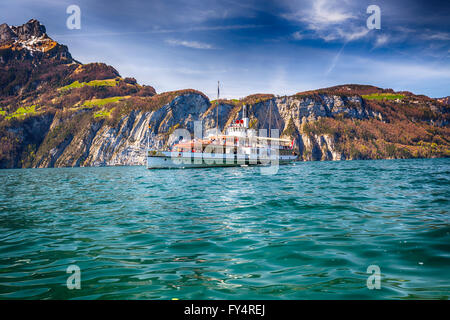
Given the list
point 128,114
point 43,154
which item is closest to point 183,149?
point 128,114

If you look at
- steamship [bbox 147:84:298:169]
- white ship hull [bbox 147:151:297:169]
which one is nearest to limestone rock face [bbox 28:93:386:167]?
steamship [bbox 147:84:298:169]

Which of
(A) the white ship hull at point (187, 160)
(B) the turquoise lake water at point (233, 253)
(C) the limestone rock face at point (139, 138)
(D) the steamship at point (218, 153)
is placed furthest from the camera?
(C) the limestone rock face at point (139, 138)

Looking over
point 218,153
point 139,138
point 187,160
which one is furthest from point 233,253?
point 139,138

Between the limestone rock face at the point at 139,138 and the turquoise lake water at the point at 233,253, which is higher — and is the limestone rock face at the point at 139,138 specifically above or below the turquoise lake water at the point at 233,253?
above

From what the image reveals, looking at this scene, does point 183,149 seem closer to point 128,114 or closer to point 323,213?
point 323,213

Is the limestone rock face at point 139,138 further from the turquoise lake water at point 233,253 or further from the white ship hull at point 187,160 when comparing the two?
the turquoise lake water at point 233,253

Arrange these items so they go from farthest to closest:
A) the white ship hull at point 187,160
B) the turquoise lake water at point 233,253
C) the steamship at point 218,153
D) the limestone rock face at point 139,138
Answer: the limestone rock face at point 139,138 → the steamship at point 218,153 → the white ship hull at point 187,160 → the turquoise lake water at point 233,253

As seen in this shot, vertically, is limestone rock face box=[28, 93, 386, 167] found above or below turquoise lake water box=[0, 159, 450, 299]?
above

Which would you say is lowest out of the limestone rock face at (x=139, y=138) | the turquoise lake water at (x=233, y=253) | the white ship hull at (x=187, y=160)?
the turquoise lake water at (x=233, y=253)

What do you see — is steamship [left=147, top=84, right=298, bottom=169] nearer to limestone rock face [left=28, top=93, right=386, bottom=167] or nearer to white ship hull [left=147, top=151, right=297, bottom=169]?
white ship hull [left=147, top=151, right=297, bottom=169]

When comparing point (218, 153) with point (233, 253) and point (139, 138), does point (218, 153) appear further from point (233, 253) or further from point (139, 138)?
point (139, 138)

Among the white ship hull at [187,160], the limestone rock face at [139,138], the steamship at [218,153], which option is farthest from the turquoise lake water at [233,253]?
the limestone rock face at [139,138]

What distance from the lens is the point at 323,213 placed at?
9.59m
